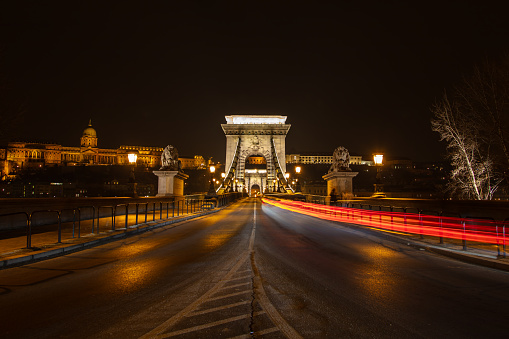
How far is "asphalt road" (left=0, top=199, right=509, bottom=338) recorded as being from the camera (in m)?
3.83

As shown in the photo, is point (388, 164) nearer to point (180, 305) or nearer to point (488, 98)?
point (488, 98)

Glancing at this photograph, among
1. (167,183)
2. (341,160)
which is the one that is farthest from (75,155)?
(341,160)

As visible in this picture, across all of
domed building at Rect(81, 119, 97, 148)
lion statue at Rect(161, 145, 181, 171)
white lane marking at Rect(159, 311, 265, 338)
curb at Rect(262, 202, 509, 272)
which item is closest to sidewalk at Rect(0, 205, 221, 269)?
white lane marking at Rect(159, 311, 265, 338)

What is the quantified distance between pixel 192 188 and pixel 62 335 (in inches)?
4401

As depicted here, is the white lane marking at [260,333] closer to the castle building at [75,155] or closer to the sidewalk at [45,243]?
the sidewalk at [45,243]

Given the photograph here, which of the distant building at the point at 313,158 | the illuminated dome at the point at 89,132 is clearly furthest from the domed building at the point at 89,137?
the distant building at the point at 313,158

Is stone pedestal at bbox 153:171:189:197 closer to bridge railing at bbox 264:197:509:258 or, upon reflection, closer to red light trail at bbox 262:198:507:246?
red light trail at bbox 262:198:507:246

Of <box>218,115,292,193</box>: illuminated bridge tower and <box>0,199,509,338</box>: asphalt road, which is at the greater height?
<box>218,115,292,193</box>: illuminated bridge tower

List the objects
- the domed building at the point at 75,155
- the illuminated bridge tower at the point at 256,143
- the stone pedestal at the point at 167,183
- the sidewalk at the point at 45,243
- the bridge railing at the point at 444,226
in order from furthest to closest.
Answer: the domed building at the point at 75,155 → the illuminated bridge tower at the point at 256,143 → the stone pedestal at the point at 167,183 → the bridge railing at the point at 444,226 → the sidewalk at the point at 45,243

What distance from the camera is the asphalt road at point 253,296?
151 inches

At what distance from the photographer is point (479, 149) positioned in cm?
2578

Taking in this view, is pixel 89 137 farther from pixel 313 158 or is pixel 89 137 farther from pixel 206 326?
pixel 206 326

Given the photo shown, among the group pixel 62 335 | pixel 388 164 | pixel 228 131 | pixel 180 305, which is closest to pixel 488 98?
pixel 180 305

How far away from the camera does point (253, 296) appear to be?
195 inches
